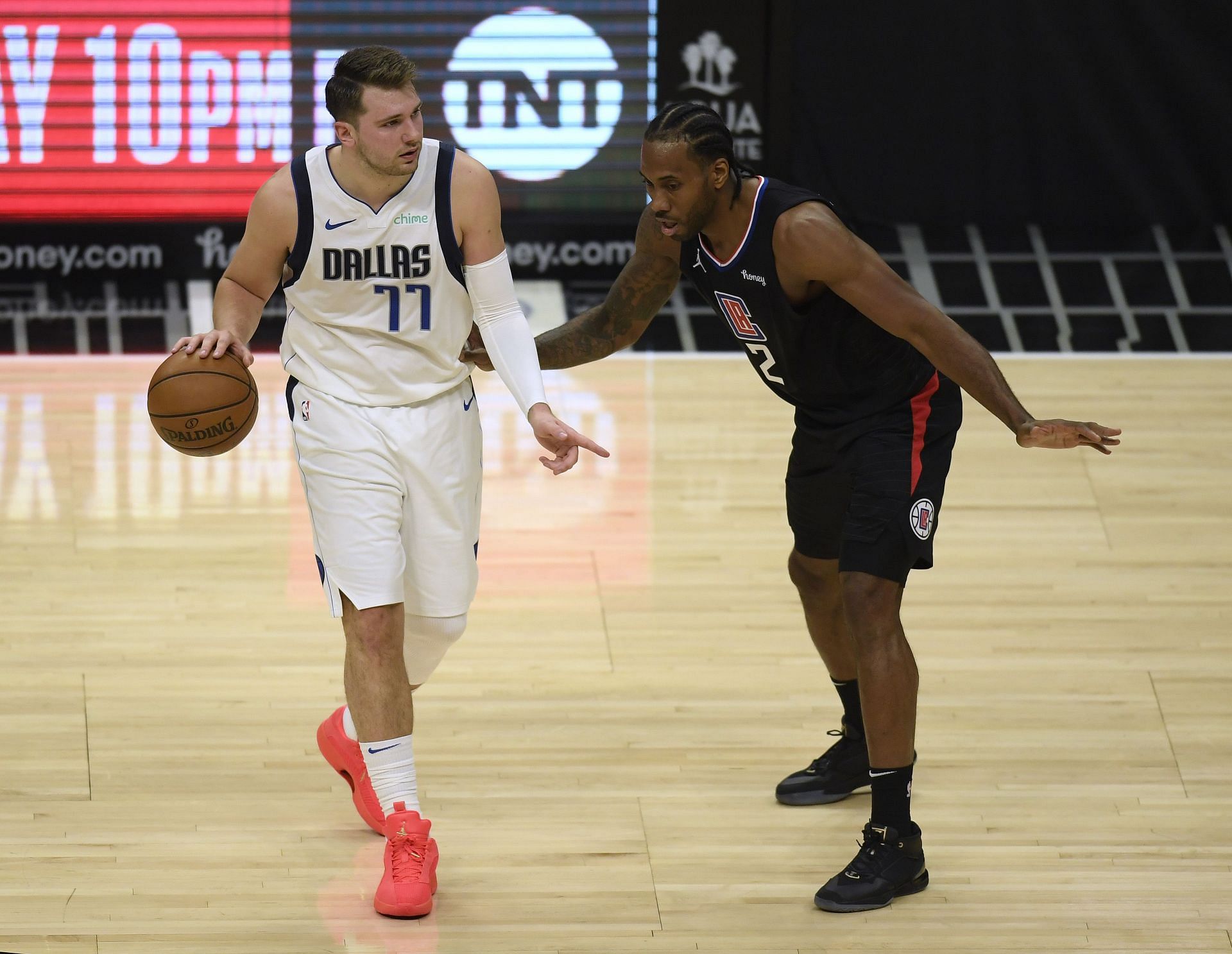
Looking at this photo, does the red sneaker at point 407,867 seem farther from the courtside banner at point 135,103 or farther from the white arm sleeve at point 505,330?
the courtside banner at point 135,103

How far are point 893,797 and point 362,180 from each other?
1.63 metres

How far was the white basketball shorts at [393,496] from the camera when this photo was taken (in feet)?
10.5

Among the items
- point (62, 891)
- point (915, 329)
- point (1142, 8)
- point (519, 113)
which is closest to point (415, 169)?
point (915, 329)

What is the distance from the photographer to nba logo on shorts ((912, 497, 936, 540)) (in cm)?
330

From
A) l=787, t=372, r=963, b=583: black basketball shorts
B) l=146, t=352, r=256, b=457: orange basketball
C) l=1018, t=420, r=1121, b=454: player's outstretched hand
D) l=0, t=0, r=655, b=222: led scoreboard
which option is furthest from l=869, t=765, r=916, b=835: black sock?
l=0, t=0, r=655, b=222: led scoreboard

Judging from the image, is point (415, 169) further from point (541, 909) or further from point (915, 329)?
point (541, 909)

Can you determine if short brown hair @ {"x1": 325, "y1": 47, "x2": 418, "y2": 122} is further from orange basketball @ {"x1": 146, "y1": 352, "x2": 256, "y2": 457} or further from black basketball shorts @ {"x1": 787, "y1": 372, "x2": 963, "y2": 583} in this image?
black basketball shorts @ {"x1": 787, "y1": 372, "x2": 963, "y2": 583}

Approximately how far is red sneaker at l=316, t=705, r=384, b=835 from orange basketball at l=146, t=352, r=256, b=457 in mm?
714

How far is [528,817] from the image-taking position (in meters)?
3.58

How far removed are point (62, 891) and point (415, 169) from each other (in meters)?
1.60

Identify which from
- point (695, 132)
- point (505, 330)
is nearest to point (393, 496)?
point (505, 330)

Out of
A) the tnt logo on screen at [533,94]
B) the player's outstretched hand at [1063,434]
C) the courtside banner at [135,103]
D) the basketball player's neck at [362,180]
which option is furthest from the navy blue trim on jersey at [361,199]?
the courtside banner at [135,103]

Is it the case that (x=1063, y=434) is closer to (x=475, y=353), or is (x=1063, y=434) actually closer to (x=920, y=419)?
(x=920, y=419)

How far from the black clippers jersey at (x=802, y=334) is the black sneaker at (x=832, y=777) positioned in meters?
0.79
